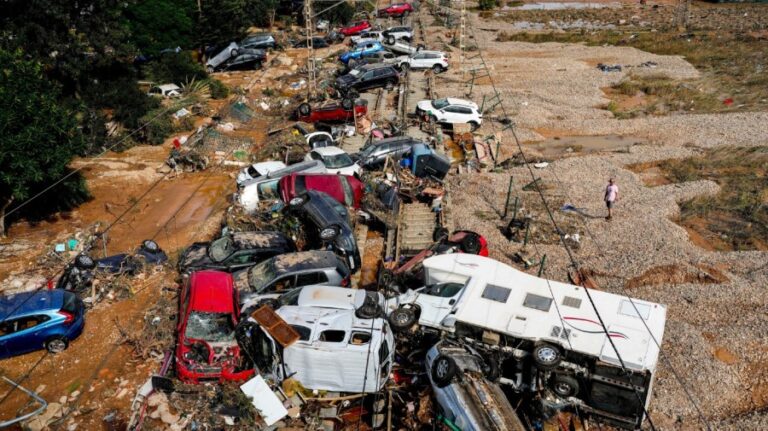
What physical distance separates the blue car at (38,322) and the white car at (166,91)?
19.4 metres

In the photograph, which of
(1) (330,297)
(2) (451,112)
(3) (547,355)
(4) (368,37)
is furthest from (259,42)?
(3) (547,355)

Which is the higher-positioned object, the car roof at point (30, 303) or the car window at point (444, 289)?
the car window at point (444, 289)

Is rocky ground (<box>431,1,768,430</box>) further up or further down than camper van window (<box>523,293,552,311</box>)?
further down

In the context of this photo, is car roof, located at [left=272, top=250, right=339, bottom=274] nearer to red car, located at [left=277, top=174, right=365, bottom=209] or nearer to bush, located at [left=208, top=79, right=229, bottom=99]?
red car, located at [left=277, top=174, right=365, bottom=209]

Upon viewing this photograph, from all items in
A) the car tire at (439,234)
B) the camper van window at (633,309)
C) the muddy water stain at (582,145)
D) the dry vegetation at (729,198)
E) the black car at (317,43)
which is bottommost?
the muddy water stain at (582,145)

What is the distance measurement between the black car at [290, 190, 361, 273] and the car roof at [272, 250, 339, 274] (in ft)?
2.51

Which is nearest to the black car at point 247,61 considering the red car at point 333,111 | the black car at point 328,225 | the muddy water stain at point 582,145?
the red car at point 333,111

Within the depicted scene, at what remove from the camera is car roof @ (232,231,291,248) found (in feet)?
50.5

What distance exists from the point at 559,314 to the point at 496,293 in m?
1.38

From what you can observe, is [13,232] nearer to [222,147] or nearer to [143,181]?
[143,181]

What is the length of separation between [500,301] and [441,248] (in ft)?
11.5

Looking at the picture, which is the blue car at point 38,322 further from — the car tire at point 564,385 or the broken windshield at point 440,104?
the broken windshield at point 440,104

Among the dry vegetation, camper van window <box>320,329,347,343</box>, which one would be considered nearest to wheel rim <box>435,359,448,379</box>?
camper van window <box>320,329,347,343</box>

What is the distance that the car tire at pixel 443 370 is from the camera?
10.5 metres
